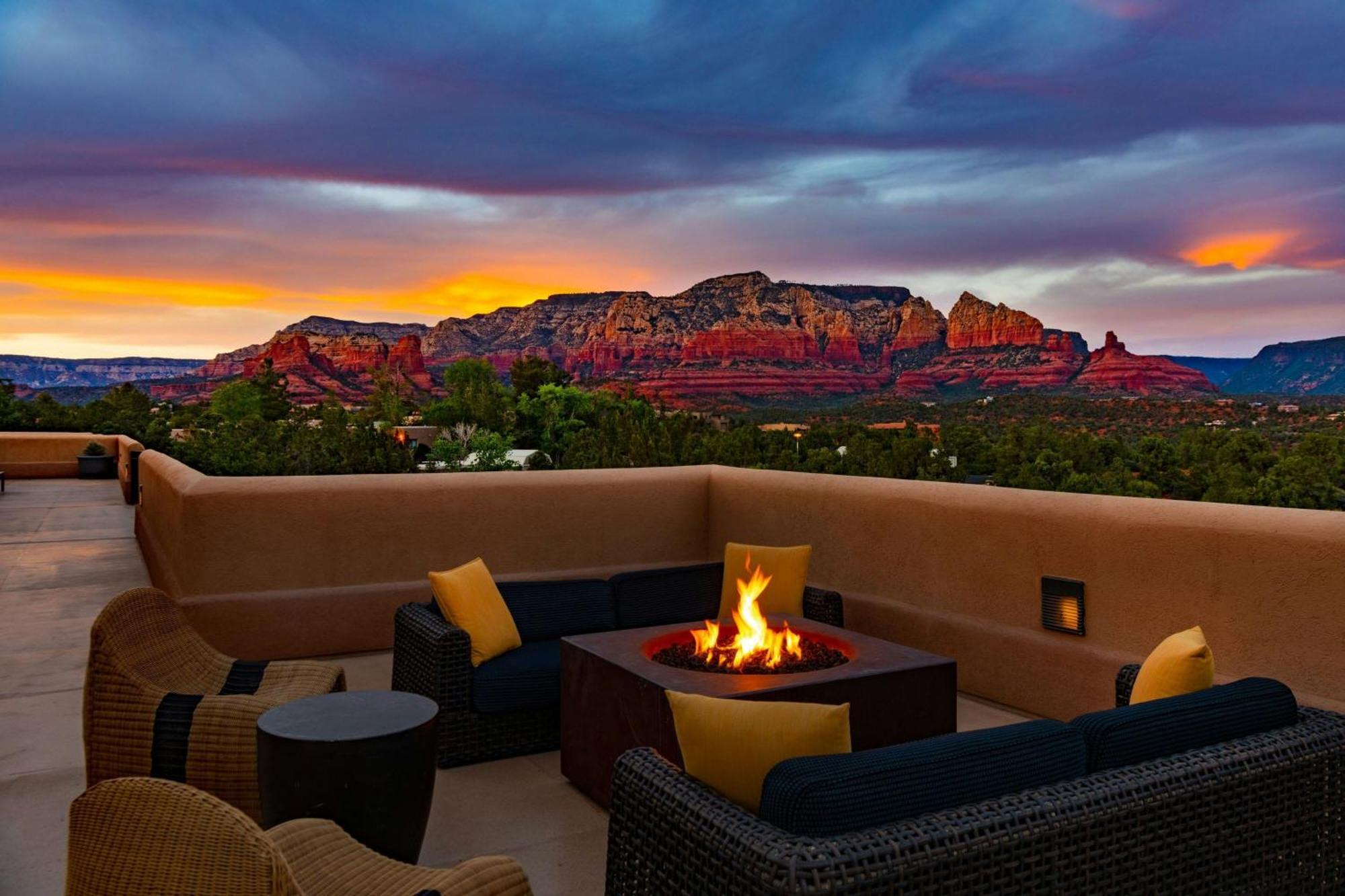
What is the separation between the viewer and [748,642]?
4238mm

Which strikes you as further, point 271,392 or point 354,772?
point 271,392

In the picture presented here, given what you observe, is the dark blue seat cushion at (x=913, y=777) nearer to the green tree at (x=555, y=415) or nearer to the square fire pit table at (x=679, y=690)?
the square fire pit table at (x=679, y=690)

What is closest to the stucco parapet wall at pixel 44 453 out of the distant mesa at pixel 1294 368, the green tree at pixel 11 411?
the green tree at pixel 11 411

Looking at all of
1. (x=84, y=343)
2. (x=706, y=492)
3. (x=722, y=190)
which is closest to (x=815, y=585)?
(x=706, y=492)

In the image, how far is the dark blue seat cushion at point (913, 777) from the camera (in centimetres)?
195

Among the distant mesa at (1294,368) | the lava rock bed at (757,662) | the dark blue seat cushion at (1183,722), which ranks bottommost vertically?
the lava rock bed at (757,662)

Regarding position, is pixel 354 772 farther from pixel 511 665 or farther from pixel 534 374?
pixel 534 374

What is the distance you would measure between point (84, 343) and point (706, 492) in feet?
125

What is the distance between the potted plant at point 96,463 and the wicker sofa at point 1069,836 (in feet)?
83.4

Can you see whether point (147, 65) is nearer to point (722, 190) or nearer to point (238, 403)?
point (722, 190)

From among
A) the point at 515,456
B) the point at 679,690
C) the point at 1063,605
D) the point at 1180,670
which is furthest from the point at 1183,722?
the point at 515,456

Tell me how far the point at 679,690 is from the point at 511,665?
1.20m

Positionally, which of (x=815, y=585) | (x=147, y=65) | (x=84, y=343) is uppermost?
(x=147, y=65)

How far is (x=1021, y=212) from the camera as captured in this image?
32.1 m
